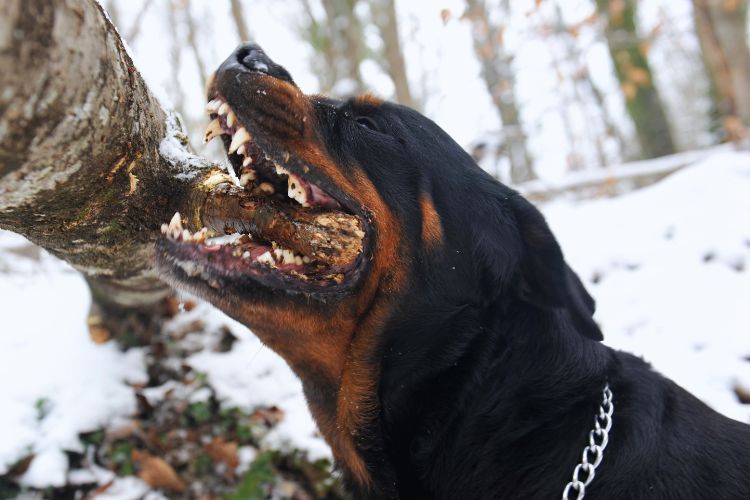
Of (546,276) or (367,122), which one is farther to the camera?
(367,122)

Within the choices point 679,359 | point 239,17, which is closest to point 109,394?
point 679,359

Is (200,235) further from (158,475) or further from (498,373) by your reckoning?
(158,475)

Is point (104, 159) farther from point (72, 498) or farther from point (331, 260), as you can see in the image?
point (72, 498)

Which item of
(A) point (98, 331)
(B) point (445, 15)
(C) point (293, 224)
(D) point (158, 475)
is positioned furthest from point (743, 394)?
(B) point (445, 15)

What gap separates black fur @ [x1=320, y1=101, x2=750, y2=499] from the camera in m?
1.84

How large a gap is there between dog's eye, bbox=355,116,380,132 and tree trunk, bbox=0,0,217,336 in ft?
2.23

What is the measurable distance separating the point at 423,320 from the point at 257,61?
114 cm

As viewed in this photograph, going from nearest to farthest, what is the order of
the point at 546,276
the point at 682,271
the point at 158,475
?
1. the point at 546,276
2. the point at 158,475
3. the point at 682,271

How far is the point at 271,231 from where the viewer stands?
2002 mm

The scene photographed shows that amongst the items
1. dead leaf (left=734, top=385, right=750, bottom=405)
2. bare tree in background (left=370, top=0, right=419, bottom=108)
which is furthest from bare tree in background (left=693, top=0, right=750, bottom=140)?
dead leaf (left=734, top=385, right=750, bottom=405)

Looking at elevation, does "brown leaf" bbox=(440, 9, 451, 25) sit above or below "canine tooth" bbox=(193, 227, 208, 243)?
above

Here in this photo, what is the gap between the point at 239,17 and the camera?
7.18 meters

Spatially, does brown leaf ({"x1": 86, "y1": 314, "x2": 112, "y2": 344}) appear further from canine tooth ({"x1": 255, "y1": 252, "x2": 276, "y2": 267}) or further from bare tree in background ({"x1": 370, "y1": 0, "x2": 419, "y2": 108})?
bare tree in background ({"x1": 370, "y1": 0, "x2": 419, "y2": 108})

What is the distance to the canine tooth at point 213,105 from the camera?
1972 mm
